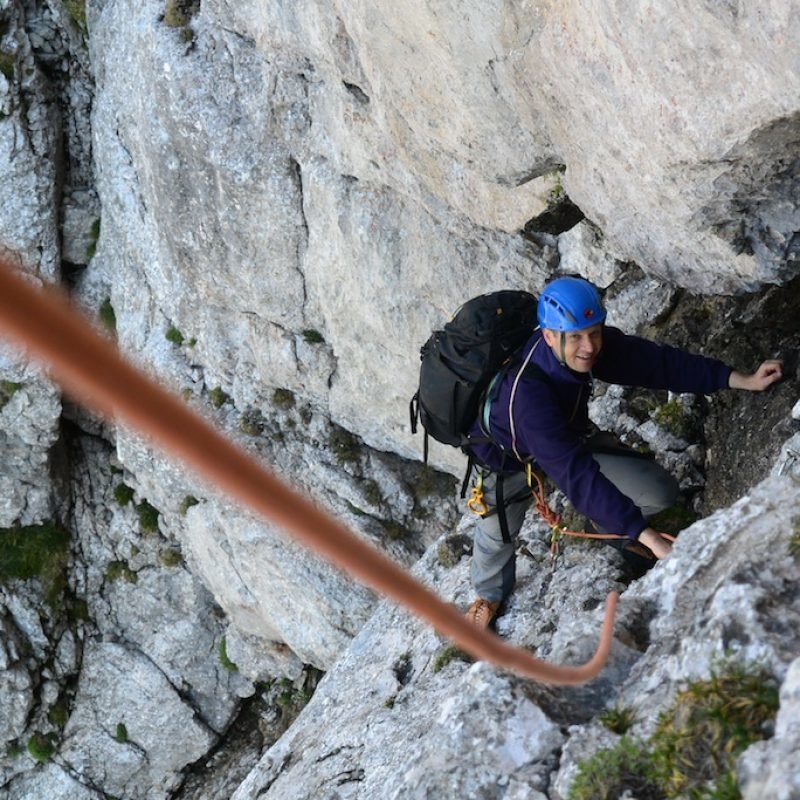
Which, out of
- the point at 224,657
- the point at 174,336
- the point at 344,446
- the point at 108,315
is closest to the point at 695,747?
the point at 344,446

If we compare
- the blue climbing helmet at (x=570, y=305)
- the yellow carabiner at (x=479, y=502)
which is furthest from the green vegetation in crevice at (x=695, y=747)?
the yellow carabiner at (x=479, y=502)

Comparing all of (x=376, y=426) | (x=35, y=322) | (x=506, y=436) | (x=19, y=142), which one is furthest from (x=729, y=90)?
(x=19, y=142)

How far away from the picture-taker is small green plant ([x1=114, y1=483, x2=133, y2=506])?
21266 millimetres

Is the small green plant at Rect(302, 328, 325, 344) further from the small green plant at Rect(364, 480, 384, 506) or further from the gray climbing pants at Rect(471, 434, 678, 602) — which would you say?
the gray climbing pants at Rect(471, 434, 678, 602)

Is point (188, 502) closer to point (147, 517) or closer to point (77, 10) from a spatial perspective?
point (147, 517)

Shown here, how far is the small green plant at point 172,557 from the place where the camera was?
20781 millimetres

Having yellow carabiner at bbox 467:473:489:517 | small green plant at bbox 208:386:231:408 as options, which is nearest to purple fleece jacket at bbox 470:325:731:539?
yellow carabiner at bbox 467:473:489:517

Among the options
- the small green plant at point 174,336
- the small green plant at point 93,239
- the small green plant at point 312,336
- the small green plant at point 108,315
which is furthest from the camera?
the small green plant at point 108,315

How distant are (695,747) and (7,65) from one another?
19.1 meters

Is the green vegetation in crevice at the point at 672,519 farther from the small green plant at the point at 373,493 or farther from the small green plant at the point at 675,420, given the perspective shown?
the small green plant at the point at 373,493

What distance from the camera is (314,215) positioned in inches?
532

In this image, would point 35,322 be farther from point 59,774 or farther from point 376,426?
point 59,774

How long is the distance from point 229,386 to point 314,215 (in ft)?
16.7

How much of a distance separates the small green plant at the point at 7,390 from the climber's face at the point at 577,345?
54.8 feet
